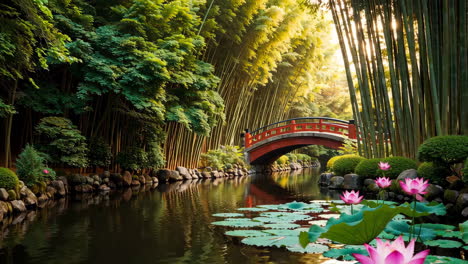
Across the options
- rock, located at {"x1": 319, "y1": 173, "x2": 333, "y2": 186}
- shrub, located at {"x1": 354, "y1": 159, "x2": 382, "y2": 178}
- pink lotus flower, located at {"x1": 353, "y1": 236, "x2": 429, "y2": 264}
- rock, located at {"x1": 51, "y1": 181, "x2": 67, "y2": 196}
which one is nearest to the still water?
rock, located at {"x1": 51, "y1": 181, "x2": 67, "y2": 196}

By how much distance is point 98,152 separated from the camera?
27.3 ft

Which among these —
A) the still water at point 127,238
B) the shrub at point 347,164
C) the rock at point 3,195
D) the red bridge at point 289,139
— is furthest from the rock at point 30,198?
the red bridge at point 289,139

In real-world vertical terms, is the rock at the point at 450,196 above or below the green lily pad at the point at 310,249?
above

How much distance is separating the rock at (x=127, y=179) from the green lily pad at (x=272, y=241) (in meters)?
6.53

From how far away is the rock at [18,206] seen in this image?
4981mm

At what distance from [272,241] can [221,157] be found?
418 inches

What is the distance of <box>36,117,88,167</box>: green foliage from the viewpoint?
23.1 feet

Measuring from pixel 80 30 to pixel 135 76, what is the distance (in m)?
1.37

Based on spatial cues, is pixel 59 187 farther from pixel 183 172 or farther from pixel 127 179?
pixel 183 172

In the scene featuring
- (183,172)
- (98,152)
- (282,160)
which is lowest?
(183,172)

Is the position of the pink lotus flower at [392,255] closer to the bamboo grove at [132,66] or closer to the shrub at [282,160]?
the bamboo grove at [132,66]

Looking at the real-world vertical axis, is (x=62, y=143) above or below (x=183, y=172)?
above

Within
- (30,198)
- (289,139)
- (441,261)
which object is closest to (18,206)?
(30,198)

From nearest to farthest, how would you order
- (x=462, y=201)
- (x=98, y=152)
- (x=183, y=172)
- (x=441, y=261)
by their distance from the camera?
(x=441, y=261), (x=462, y=201), (x=98, y=152), (x=183, y=172)
